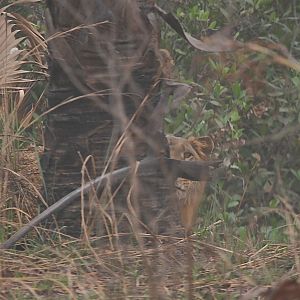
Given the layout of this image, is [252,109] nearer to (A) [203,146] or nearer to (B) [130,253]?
(A) [203,146]

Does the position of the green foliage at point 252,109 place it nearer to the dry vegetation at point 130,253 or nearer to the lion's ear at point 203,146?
the lion's ear at point 203,146

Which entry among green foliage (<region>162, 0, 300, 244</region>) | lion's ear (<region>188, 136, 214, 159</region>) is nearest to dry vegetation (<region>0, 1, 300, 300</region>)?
lion's ear (<region>188, 136, 214, 159</region>)

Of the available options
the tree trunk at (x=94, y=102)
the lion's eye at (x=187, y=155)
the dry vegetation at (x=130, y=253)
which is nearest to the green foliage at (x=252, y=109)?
the lion's eye at (x=187, y=155)

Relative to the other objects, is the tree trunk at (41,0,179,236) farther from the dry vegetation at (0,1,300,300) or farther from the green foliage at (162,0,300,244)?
the green foliage at (162,0,300,244)

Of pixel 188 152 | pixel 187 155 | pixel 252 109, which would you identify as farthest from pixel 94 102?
pixel 252 109

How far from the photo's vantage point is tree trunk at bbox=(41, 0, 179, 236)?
4.53 m

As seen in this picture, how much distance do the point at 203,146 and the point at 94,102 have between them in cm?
85

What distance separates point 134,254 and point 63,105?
2.71 feet

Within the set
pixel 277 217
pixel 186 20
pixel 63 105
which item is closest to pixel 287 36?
pixel 186 20

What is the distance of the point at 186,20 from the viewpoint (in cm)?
814

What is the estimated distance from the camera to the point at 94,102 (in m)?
4.65

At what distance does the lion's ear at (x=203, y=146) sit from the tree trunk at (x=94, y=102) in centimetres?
60

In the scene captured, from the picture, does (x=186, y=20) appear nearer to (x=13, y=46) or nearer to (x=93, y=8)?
(x=13, y=46)

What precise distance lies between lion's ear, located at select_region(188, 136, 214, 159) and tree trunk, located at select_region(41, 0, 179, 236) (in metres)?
0.60
